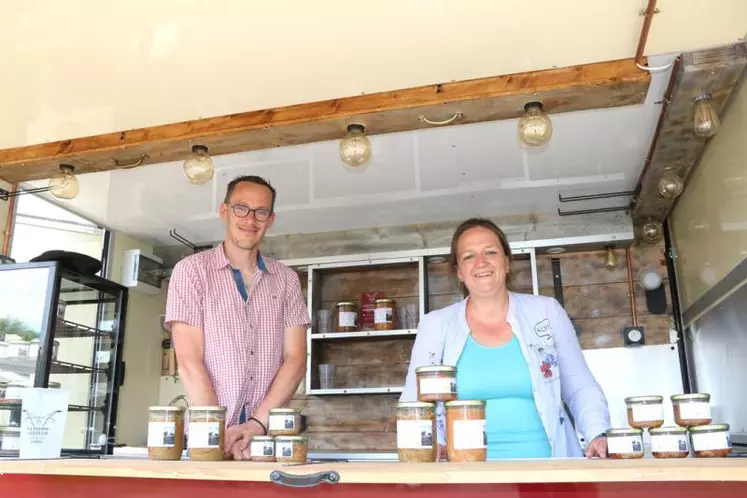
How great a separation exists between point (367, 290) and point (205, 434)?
2.80 metres

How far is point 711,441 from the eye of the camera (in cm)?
128

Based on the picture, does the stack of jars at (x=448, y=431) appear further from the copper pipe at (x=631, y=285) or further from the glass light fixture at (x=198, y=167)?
the copper pipe at (x=631, y=285)

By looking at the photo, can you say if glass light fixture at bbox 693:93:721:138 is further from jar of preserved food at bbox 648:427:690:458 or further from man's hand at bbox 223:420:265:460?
man's hand at bbox 223:420:265:460

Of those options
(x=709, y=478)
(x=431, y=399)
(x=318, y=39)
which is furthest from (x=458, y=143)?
(x=709, y=478)

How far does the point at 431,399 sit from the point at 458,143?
1.96 meters

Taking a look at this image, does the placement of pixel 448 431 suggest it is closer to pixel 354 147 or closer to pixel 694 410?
pixel 694 410

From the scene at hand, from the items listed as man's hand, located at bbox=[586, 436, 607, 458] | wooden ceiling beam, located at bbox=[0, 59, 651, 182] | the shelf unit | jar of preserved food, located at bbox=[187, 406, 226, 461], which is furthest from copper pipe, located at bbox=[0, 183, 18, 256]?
man's hand, located at bbox=[586, 436, 607, 458]

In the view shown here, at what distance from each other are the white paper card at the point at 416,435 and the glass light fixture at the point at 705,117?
5.94ft

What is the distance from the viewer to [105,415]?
13.0ft

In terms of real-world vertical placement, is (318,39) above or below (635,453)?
above

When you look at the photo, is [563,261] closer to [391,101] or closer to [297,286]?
[391,101]

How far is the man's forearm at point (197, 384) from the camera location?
6.22 feet

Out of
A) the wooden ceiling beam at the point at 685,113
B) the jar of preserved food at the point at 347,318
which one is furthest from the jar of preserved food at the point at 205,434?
the jar of preserved food at the point at 347,318

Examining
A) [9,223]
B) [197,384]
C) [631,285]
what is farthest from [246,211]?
[631,285]
